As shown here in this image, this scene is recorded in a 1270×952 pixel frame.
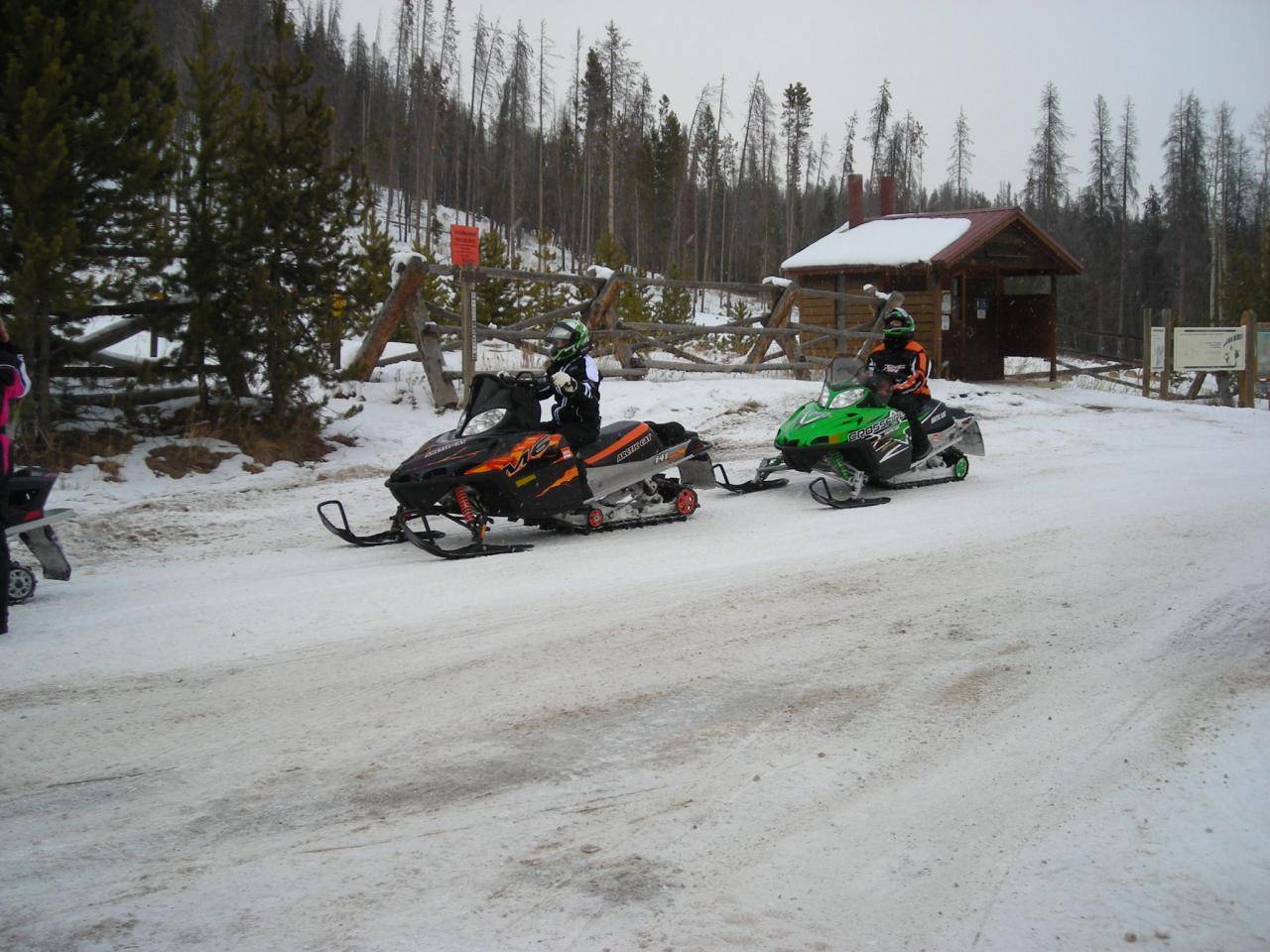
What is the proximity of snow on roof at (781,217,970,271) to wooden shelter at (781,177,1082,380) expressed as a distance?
24 mm

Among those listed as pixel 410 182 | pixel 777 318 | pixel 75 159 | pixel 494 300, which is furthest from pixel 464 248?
pixel 410 182

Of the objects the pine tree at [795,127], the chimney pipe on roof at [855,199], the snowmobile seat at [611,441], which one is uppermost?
the pine tree at [795,127]

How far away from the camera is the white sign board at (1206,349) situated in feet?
66.1

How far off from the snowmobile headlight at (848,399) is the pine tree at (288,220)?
5.28m

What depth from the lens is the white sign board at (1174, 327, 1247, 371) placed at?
66.1 feet

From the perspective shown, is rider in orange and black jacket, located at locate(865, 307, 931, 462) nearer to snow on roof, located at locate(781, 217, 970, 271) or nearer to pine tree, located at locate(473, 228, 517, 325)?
pine tree, located at locate(473, 228, 517, 325)

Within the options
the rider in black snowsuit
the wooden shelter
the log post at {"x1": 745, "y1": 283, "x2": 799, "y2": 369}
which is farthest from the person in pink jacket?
the wooden shelter

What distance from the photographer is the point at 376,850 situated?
10.8ft

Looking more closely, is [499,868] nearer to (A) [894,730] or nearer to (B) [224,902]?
(B) [224,902]

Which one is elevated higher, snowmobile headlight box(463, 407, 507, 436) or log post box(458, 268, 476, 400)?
log post box(458, 268, 476, 400)

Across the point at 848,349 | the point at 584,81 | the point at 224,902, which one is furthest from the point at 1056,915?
the point at 584,81

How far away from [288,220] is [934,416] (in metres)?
6.83

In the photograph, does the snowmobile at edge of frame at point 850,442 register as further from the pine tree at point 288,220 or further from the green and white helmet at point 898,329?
the pine tree at point 288,220

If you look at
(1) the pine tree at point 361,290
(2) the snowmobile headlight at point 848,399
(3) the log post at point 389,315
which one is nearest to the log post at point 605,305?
(3) the log post at point 389,315
